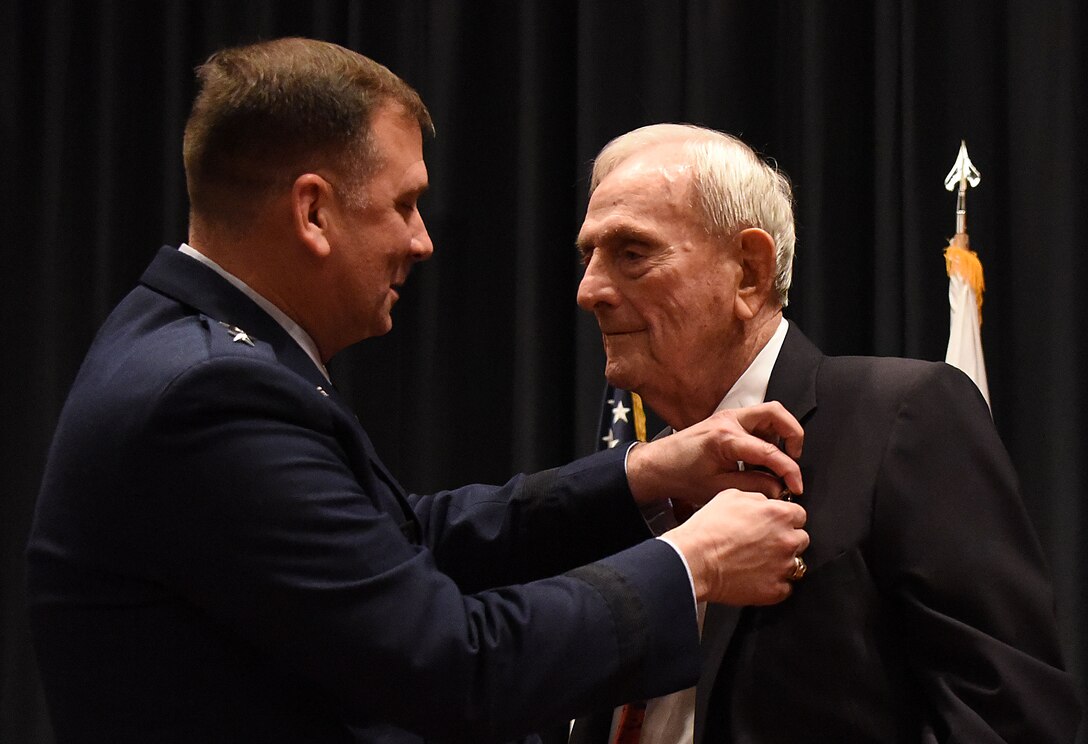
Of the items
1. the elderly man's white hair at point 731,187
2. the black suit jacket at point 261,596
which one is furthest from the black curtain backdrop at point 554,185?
the black suit jacket at point 261,596

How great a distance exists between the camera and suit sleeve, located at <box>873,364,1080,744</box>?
1502 mm

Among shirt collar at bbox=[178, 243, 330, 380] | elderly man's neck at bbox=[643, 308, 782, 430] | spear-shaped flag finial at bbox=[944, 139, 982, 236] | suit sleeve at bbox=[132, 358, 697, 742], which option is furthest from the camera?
spear-shaped flag finial at bbox=[944, 139, 982, 236]

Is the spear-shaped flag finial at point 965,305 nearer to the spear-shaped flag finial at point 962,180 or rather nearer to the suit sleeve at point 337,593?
the spear-shaped flag finial at point 962,180

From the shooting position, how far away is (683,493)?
6.12ft

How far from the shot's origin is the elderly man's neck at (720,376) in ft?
6.22

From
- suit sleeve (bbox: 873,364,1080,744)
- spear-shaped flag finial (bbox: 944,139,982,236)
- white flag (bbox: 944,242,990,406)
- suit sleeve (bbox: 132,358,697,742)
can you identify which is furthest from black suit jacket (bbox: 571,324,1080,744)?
white flag (bbox: 944,242,990,406)

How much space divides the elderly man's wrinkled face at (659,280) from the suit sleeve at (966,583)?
346 mm

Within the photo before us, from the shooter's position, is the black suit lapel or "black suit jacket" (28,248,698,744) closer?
"black suit jacket" (28,248,698,744)

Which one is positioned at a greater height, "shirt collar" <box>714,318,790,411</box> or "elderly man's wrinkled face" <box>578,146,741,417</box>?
"elderly man's wrinkled face" <box>578,146,741,417</box>

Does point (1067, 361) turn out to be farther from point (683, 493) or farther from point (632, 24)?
point (683, 493)

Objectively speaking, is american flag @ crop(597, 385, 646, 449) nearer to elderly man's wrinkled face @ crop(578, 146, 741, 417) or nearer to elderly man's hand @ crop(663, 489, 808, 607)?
elderly man's wrinkled face @ crop(578, 146, 741, 417)

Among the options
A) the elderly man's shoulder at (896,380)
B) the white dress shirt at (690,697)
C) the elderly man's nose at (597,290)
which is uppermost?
the elderly man's nose at (597,290)

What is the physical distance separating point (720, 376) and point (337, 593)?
792mm

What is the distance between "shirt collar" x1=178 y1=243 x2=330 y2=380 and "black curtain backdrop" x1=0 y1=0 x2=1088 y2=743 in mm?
2037
